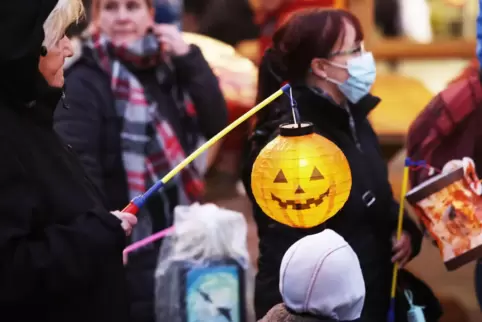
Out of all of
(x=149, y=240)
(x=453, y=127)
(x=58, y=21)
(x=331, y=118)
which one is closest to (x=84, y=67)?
(x=149, y=240)

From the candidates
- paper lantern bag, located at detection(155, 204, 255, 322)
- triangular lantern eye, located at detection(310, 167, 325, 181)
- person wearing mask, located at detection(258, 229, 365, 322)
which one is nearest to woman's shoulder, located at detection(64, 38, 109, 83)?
paper lantern bag, located at detection(155, 204, 255, 322)

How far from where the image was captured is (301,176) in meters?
2.21

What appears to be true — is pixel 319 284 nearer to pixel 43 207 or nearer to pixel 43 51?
pixel 43 207

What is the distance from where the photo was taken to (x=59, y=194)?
1.95 m

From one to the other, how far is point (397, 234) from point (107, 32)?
135cm

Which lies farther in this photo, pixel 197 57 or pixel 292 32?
pixel 197 57

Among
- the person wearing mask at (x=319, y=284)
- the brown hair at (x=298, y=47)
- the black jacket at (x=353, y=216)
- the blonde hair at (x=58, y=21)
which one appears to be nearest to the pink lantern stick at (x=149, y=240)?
the black jacket at (x=353, y=216)

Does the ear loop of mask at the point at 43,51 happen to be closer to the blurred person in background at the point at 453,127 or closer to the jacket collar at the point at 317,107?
the jacket collar at the point at 317,107

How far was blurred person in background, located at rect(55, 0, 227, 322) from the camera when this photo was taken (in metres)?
3.06

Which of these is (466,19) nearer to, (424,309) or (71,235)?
(424,309)

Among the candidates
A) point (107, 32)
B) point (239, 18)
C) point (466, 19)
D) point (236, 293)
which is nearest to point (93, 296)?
point (236, 293)

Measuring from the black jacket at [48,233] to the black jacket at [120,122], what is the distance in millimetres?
941

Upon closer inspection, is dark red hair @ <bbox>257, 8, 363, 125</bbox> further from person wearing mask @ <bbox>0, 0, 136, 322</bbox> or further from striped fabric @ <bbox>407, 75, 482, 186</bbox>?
person wearing mask @ <bbox>0, 0, 136, 322</bbox>

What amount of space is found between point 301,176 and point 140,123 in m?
1.09
